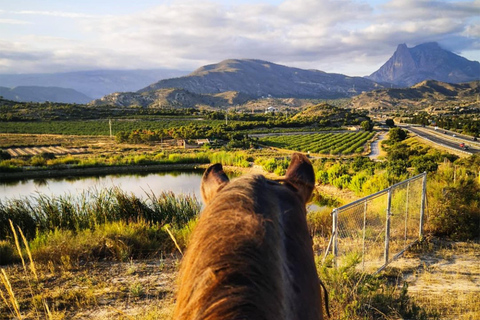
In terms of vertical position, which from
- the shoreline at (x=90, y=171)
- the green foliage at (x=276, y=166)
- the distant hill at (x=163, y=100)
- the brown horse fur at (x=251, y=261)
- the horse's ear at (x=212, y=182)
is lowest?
the shoreline at (x=90, y=171)

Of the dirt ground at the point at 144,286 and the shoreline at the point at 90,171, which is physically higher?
the dirt ground at the point at 144,286

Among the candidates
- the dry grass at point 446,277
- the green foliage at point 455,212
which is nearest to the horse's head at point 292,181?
the dry grass at point 446,277

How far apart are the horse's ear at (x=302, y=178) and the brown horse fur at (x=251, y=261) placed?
15 cm

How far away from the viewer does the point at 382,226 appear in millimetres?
6867

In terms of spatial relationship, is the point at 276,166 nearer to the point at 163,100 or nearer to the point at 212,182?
the point at 212,182

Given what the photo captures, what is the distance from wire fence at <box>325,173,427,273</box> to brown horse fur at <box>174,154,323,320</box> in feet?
14.8

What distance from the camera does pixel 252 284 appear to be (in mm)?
657

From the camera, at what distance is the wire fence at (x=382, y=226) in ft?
19.3

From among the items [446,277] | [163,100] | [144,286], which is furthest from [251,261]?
[163,100]

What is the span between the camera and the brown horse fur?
641mm

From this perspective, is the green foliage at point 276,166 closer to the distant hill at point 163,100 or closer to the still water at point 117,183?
the still water at point 117,183

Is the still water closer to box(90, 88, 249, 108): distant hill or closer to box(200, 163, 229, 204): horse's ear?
box(200, 163, 229, 204): horse's ear

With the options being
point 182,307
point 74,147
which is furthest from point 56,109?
Result: point 182,307

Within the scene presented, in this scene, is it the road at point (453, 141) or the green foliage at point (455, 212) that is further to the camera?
the road at point (453, 141)
